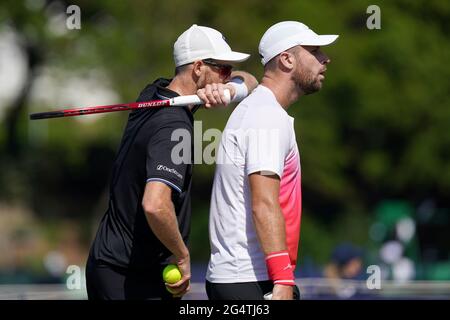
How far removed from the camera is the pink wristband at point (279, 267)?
225 inches

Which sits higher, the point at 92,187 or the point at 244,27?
the point at 244,27

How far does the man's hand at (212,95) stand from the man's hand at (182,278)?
962 millimetres

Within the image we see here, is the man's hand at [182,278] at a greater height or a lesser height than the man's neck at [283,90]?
lesser

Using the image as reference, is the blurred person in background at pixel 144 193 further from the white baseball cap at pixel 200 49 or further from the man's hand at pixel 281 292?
the man's hand at pixel 281 292

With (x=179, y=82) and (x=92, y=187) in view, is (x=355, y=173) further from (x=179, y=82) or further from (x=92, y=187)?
(x=179, y=82)

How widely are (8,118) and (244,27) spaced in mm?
10362

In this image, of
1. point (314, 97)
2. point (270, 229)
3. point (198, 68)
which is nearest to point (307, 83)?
point (198, 68)

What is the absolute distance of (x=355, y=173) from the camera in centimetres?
3497

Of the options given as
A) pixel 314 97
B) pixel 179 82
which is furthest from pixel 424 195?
pixel 179 82


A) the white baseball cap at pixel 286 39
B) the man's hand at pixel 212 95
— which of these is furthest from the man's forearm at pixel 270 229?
the white baseball cap at pixel 286 39

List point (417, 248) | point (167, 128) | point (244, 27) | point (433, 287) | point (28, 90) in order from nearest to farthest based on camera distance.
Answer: point (167, 128) → point (433, 287) → point (417, 248) → point (244, 27) → point (28, 90)

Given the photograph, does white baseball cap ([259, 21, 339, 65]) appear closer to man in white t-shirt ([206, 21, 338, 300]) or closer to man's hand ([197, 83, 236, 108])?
man in white t-shirt ([206, 21, 338, 300])

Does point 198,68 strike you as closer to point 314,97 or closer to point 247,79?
point 247,79

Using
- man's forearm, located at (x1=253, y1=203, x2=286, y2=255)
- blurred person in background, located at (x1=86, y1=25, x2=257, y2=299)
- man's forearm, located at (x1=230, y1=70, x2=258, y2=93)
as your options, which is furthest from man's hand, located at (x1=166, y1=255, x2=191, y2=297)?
man's forearm, located at (x1=230, y1=70, x2=258, y2=93)
